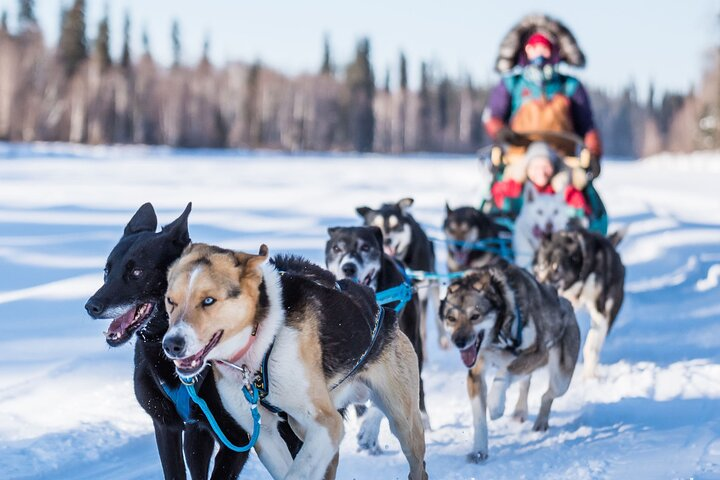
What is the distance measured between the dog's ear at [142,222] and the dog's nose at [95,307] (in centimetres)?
45

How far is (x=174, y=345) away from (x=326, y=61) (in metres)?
68.4

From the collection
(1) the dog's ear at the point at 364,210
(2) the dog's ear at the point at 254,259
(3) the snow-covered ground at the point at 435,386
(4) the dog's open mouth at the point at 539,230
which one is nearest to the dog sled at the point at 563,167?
(4) the dog's open mouth at the point at 539,230

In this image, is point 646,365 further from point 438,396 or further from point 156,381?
point 156,381

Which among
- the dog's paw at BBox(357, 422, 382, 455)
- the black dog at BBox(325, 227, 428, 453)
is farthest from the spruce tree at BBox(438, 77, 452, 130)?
the dog's paw at BBox(357, 422, 382, 455)

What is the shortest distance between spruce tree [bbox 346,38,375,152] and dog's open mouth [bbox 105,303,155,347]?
196 feet

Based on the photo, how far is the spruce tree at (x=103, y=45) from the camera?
48.3m

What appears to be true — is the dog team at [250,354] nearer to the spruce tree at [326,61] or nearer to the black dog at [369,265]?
the black dog at [369,265]

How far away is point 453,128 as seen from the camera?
243ft

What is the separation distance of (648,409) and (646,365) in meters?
0.85

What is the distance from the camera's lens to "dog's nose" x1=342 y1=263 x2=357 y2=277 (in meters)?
3.98

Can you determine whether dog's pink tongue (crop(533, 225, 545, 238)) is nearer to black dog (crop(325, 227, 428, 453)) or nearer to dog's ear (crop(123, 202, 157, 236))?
black dog (crop(325, 227, 428, 453))

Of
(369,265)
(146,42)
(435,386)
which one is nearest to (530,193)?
(435,386)

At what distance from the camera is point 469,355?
12.1 feet

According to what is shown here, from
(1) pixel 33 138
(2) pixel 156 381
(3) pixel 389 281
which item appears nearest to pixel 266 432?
(2) pixel 156 381
